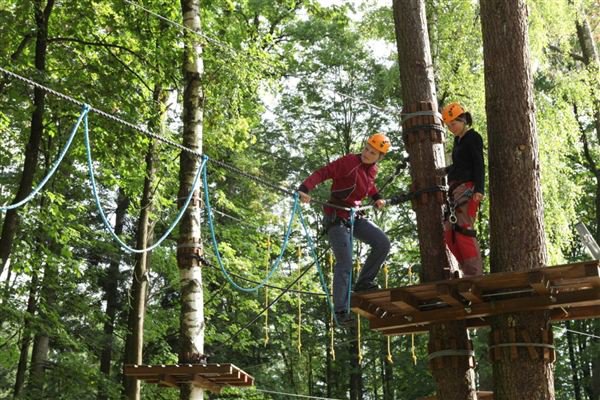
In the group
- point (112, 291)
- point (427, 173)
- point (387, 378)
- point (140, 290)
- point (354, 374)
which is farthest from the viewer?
point (387, 378)

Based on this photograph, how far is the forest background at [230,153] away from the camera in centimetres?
989

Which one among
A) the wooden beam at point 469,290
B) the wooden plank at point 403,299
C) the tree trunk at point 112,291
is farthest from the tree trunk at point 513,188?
the tree trunk at point 112,291

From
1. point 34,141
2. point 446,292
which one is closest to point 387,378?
point 34,141

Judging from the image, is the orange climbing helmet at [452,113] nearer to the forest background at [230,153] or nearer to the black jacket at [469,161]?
the black jacket at [469,161]

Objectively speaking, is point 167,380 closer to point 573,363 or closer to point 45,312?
point 45,312

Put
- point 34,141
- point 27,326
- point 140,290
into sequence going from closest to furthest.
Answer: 1. point 34,141
2. point 27,326
3. point 140,290

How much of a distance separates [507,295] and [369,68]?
15.1 meters

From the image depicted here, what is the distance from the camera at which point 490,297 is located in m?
5.20

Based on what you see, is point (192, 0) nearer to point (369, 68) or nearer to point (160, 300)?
point (160, 300)

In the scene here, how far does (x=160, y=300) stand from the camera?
56.5ft

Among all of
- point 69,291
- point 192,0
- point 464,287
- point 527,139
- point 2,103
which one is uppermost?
point 192,0

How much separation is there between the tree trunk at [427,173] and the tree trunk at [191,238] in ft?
9.16

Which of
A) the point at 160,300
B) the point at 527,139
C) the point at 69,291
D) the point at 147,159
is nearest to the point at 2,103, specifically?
the point at 147,159

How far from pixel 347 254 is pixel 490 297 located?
1283 millimetres
